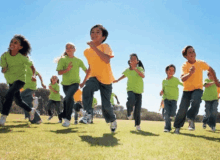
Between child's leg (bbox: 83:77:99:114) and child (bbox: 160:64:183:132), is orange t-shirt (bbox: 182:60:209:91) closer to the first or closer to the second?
child (bbox: 160:64:183:132)

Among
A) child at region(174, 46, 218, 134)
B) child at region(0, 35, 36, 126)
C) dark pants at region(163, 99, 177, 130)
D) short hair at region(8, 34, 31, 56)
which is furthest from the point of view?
dark pants at region(163, 99, 177, 130)

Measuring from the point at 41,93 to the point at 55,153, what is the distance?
26316 millimetres

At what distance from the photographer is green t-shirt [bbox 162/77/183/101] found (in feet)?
22.0

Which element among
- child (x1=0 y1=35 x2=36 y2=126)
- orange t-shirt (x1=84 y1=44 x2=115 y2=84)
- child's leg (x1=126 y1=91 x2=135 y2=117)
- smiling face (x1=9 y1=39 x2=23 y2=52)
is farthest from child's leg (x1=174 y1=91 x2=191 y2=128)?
smiling face (x1=9 y1=39 x2=23 y2=52)

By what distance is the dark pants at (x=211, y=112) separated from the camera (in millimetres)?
8277

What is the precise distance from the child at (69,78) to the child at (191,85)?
10.6 feet

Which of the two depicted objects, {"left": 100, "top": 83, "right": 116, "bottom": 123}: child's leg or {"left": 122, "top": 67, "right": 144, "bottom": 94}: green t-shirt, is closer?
{"left": 100, "top": 83, "right": 116, "bottom": 123}: child's leg

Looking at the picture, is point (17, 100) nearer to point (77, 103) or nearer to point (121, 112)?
point (77, 103)

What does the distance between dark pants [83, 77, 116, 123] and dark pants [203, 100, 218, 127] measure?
5.77 m

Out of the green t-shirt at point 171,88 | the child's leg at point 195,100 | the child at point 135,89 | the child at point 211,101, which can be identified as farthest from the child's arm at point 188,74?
the child at point 211,101

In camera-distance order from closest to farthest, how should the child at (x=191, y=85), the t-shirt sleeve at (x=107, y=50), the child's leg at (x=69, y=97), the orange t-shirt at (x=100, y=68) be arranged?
the t-shirt sleeve at (x=107, y=50) → the orange t-shirt at (x=100, y=68) → the child at (x=191, y=85) → the child's leg at (x=69, y=97)

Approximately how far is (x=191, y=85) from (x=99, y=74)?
268cm

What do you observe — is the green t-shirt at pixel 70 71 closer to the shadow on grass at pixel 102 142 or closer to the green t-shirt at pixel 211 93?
the shadow on grass at pixel 102 142

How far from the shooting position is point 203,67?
5266mm
